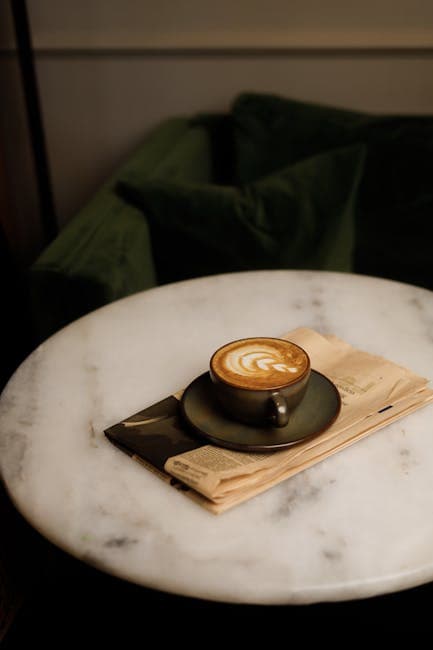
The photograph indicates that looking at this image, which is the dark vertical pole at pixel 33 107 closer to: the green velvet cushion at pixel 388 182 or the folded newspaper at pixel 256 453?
the green velvet cushion at pixel 388 182

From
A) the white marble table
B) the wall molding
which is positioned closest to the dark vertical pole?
the wall molding

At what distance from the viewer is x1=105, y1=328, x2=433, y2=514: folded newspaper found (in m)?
0.65

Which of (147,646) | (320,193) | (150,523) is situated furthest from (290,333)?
(320,193)

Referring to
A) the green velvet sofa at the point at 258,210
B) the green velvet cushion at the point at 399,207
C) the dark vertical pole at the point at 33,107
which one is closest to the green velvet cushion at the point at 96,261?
the green velvet sofa at the point at 258,210

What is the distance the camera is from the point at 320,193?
1.46 metres

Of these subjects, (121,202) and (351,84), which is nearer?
(121,202)

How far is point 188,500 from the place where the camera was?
648mm

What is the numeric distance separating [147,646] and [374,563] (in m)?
0.52

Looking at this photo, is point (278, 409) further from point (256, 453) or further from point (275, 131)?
point (275, 131)

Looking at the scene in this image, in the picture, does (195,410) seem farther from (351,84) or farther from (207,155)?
(351,84)

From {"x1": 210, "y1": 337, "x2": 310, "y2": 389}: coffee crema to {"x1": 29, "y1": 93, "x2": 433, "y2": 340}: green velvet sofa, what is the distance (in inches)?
19.5

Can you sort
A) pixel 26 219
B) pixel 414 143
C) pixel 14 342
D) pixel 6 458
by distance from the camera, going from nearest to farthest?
pixel 6 458 < pixel 14 342 < pixel 414 143 < pixel 26 219

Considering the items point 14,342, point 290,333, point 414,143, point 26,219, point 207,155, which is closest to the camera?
point 290,333

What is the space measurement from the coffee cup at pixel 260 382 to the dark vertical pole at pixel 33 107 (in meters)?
1.22
